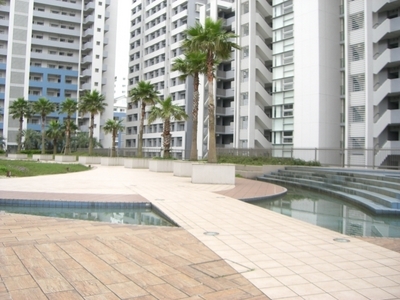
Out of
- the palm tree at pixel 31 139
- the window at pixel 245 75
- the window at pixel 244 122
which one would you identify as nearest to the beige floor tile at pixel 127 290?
the window at pixel 244 122

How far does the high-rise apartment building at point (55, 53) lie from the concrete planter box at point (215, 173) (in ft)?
203

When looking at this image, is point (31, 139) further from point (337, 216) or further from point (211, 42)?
point (337, 216)

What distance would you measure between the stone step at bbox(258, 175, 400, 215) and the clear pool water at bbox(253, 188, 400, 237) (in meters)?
0.23

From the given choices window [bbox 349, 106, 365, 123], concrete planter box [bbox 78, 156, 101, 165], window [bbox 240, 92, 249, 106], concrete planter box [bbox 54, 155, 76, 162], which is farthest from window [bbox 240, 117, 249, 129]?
concrete planter box [bbox 54, 155, 76, 162]

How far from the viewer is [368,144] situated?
91.2 ft

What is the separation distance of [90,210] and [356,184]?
1169 cm

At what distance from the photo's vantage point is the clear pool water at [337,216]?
8531 mm

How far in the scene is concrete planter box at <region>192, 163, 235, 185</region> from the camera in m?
17.9

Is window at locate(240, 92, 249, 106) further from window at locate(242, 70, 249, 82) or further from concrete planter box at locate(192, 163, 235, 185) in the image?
concrete planter box at locate(192, 163, 235, 185)

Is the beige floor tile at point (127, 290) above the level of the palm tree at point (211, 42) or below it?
below

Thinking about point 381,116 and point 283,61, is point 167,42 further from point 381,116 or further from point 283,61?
point 381,116

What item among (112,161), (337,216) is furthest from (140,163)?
(337,216)

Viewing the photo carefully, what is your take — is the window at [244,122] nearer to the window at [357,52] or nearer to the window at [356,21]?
the window at [357,52]

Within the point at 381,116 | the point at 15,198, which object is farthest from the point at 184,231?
the point at 381,116
